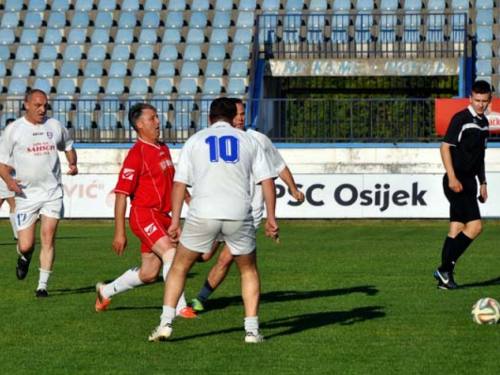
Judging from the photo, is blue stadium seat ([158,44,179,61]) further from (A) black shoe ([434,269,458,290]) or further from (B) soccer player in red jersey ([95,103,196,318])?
(B) soccer player in red jersey ([95,103,196,318])

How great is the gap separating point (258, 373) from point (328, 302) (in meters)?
3.98

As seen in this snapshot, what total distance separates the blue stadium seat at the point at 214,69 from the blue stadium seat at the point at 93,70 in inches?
112

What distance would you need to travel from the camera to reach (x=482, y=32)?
31031 mm

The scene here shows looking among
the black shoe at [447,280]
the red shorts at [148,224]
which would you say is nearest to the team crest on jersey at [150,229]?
the red shorts at [148,224]

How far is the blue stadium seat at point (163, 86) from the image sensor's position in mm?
30641

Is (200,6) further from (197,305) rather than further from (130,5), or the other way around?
(197,305)

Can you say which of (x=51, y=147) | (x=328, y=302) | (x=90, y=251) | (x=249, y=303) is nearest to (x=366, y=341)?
(x=249, y=303)

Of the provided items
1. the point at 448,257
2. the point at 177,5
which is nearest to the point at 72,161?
the point at 448,257

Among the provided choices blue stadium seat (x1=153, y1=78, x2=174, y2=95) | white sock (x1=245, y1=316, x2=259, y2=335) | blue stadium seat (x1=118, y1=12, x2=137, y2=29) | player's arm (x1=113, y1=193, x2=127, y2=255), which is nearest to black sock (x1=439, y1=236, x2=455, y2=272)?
player's arm (x1=113, y1=193, x2=127, y2=255)

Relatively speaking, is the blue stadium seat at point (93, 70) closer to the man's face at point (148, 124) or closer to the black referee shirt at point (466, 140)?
the black referee shirt at point (466, 140)

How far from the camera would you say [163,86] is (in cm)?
3080

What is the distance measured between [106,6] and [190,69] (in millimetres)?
3567

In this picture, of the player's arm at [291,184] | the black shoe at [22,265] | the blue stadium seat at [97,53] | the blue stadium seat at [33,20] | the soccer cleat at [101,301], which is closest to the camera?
the player's arm at [291,184]

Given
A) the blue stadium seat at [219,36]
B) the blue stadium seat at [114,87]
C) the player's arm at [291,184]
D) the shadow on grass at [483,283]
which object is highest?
the blue stadium seat at [219,36]
